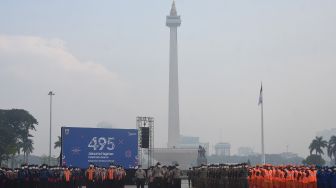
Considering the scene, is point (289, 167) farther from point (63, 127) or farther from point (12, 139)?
point (12, 139)

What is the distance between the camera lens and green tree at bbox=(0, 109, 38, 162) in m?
80.3

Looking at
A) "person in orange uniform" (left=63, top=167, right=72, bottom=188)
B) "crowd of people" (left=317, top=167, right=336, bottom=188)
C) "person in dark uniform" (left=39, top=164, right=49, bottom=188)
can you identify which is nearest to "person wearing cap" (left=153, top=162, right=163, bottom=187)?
"person in orange uniform" (left=63, top=167, right=72, bottom=188)

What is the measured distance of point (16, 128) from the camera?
86.3 metres

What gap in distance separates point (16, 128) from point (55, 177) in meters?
60.4

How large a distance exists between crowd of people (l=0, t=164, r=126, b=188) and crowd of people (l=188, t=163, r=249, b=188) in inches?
166

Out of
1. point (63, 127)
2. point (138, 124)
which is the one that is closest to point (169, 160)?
point (138, 124)

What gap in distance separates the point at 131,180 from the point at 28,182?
12973 millimetres

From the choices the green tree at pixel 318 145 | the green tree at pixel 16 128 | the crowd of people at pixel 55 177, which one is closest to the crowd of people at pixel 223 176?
the crowd of people at pixel 55 177

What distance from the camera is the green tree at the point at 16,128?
3162 inches

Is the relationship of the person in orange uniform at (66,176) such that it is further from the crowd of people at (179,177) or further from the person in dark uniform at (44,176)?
the person in dark uniform at (44,176)

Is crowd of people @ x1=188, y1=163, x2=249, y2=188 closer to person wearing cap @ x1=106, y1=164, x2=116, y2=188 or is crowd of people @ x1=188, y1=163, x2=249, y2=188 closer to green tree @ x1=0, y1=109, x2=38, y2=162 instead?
person wearing cap @ x1=106, y1=164, x2=116, y2=188

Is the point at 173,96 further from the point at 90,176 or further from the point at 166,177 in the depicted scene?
the point at 166,177

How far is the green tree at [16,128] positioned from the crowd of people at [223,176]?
52.4 metres

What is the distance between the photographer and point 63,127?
34281mm
